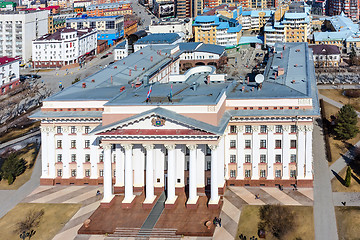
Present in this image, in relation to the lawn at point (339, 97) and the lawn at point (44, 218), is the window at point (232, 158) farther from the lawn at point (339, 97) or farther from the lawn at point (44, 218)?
the lawn at point (339, 97)

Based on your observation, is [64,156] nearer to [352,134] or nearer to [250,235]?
[250,235]

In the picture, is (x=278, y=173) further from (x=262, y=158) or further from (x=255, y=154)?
(x=255, y=154)

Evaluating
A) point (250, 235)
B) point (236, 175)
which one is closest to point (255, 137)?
point (236, 175)

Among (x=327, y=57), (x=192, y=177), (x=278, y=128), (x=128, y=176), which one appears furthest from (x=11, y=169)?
(x=327, y=57)

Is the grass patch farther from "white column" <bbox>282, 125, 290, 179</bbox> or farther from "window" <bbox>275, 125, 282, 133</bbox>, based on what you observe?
"white column" <bbox>282, 125, 290, 179</bbox>

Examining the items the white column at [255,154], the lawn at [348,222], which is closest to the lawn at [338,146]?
the white column at [255,154]
